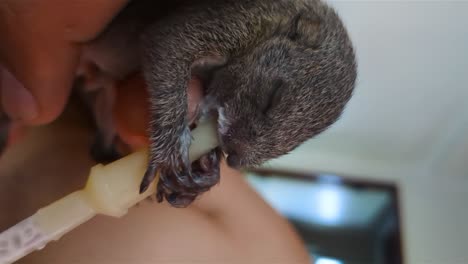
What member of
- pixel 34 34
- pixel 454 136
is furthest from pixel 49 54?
pixel 454 136

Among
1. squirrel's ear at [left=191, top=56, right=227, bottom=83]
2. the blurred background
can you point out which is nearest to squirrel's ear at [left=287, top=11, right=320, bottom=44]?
squirrel's ear at [left=191, top=56, right=227, bottom=83]

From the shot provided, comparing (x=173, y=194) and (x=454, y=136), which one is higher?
(x=173, y=194)

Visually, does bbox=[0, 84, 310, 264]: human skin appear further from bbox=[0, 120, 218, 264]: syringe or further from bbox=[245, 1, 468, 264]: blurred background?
bbox=[245, 1, 468, 264]: blurred background

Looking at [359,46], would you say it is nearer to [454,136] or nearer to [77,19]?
[454,136]

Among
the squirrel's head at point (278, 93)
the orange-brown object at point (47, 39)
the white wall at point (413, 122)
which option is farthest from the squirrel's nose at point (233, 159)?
the white wall at point (413, 122)

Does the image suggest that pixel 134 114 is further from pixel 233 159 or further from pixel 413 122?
pixel 413 122

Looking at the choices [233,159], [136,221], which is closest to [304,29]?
[233,159]
